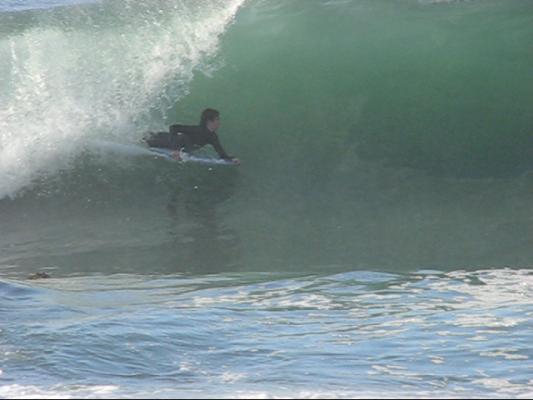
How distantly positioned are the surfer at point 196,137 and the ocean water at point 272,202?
8.8 inches

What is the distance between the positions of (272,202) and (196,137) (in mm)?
Answer: 1104

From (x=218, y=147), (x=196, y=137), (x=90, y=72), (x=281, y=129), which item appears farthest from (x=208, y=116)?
(x=90, y=72)

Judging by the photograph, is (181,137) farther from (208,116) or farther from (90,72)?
(90,72)

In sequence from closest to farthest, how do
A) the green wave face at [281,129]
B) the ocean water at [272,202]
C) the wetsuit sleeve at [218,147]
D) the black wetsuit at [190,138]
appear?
the ocean water at [272,202]
the green wave face at [281,129]
the wetsuit sleeve at [218,147]
the black wetsuit at [190,138]

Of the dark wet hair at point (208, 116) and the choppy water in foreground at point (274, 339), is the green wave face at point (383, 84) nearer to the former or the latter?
the dark wet hair at point (208, 116)

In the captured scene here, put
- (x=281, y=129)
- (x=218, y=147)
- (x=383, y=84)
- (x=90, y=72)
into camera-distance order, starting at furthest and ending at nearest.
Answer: (x=383, y=84)
(x=90, y=72)
(x=281, y=129)
(x=218, y=147)

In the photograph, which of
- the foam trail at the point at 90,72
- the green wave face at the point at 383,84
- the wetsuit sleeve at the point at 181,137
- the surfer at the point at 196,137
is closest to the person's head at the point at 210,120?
the surfer at the point at 196,137

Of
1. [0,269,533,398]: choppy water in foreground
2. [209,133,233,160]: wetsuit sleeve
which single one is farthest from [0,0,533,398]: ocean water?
[209,133,233,160]: wetsuit sleeve

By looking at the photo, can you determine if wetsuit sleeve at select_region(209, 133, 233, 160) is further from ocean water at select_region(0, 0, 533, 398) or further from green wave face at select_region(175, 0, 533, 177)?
green wave face at select_region(175, 0, 533, 177)

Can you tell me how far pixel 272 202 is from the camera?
514 inches

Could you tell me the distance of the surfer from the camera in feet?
44.4

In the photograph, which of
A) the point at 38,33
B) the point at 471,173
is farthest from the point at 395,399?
the point at 38,33

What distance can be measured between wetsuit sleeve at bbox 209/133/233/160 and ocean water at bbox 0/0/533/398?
0.63 feet

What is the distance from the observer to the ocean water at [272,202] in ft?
21.6
